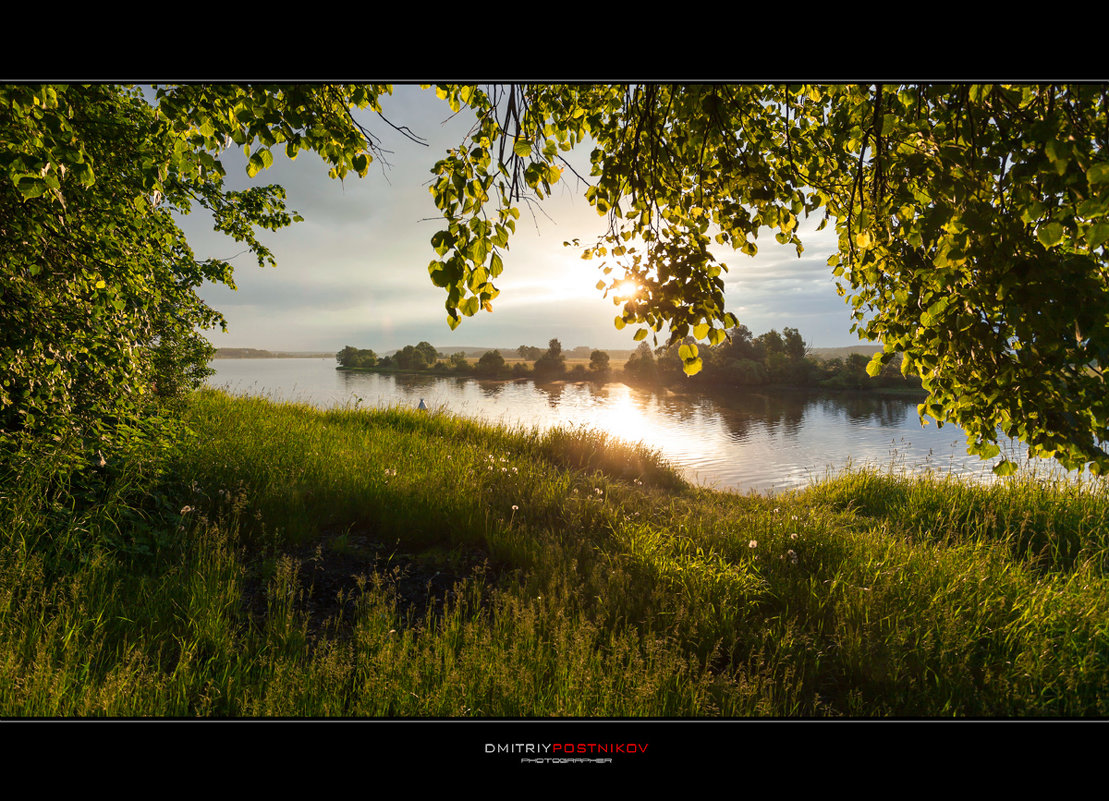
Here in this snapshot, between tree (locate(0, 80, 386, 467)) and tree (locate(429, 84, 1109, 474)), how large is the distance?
0.99 meters

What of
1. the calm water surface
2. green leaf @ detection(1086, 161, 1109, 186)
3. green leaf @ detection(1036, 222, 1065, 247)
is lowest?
the calm water surface

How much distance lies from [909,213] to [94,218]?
5.94m

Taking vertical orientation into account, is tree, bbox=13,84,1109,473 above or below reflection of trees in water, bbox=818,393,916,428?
above

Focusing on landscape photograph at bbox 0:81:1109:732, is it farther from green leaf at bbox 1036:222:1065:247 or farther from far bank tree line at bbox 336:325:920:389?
far bank tree line at bbox 336:325:920:389

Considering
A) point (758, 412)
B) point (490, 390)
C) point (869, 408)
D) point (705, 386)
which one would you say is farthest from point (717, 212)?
point (705, 386)

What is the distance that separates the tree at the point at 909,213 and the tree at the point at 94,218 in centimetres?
99

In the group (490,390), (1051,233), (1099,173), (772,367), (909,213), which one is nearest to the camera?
(1099,173)

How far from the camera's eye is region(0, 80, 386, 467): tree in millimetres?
2162

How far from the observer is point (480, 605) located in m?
3.42

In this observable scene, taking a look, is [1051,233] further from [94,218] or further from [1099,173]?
[94,218]

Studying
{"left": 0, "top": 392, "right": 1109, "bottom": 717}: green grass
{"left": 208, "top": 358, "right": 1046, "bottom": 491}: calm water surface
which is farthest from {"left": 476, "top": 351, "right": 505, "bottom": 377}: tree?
{"left": 0, "top": 392, "right": 1109, "bottom": 717}: green grass
